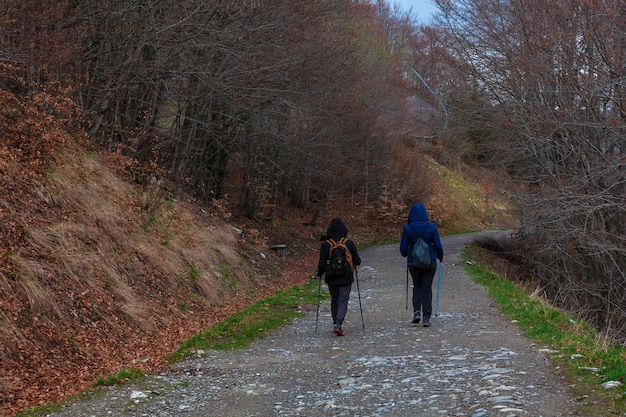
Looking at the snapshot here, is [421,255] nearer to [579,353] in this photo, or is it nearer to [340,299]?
[340,299]

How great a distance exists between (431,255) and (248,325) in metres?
3.49

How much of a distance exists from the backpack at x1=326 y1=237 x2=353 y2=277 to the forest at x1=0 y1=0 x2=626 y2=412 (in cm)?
484

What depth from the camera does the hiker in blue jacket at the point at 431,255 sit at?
12461 mm

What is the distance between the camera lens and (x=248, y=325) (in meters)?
13.1

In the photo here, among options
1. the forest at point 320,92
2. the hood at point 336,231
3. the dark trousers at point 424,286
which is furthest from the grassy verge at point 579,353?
the hood at point 336,231

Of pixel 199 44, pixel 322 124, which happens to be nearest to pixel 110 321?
pixel 199 44

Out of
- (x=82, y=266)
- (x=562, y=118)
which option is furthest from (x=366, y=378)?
(x=562, y=118)

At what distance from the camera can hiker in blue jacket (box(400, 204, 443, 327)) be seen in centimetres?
1246

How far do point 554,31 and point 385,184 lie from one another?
86.4 feet

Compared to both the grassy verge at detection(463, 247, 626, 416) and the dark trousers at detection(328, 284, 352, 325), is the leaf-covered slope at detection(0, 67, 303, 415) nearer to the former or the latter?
the dark trousers at detection(328, 284, 352, 325)

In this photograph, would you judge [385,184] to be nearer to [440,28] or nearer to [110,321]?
[440,28]

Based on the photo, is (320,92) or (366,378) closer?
(366,378)

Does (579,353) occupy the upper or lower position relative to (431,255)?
lower

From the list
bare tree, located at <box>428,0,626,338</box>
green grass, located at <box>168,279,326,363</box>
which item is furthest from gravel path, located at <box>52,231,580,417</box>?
bare tree, located at <box>428,0,626,338</box>
